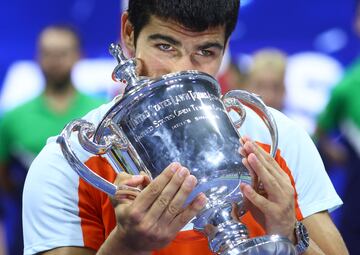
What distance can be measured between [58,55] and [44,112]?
34cm

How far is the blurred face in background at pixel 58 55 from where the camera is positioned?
5461 millimetres

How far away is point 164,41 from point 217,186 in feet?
1.36

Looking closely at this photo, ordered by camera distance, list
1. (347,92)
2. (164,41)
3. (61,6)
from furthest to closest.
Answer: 1. (61,6)
2. (347,92)
3. (164,41)

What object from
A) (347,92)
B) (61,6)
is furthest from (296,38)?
(61,6)

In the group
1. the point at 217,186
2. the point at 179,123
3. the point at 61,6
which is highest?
the point at 61,6

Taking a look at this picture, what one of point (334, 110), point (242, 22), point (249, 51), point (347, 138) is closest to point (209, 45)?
point (347, 138)

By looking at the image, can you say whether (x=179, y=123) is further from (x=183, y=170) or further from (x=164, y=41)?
(x=164, y=41)

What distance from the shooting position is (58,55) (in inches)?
217

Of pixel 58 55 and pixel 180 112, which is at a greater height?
pixel 58 55

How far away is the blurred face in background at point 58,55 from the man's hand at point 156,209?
345 cm

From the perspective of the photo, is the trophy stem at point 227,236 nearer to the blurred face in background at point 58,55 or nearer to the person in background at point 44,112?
the person in background at point 44,112

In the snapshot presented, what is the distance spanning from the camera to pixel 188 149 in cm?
204

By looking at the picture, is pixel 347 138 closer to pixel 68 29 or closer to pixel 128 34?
pixel 68 29

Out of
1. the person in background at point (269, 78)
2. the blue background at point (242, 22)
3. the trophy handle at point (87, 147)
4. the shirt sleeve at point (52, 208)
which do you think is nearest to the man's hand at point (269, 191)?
the trophy handle at point (87, 147)
